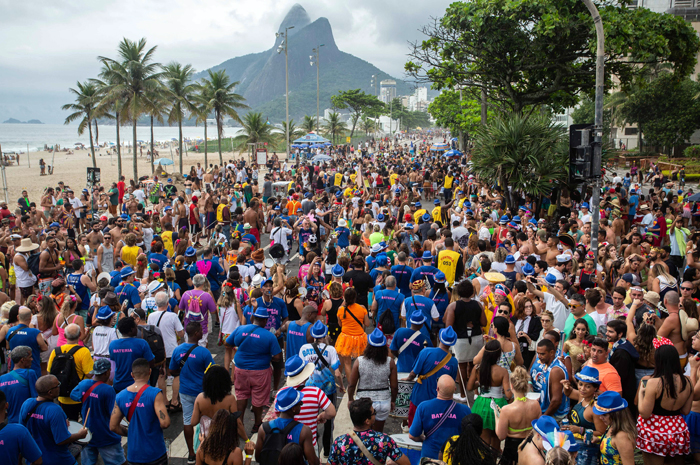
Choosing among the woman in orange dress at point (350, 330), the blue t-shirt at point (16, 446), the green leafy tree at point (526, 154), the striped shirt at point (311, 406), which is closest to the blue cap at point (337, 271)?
the woman in orange dress at point (350, 330)

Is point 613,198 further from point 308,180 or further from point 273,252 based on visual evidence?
point 308,180

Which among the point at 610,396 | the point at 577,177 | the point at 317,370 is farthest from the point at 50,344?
the point at 577,177

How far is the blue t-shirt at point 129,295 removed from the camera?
705 cm

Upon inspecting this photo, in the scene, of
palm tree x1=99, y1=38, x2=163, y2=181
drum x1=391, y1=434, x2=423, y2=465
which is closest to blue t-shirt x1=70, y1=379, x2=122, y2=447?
drum x1=391, y1=434, x2=423, y2=465

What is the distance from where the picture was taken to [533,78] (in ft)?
58.3

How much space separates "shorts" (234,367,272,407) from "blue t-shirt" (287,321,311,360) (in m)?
0.38

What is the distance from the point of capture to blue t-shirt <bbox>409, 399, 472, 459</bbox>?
13.2ft

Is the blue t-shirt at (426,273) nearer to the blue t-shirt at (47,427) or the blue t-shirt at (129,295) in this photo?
the blue t-shirt at (129,295)

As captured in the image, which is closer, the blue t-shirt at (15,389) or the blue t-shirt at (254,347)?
the blue t-shirt at (15,389)

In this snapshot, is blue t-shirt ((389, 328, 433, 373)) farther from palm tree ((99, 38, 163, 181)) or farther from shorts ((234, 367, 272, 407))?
palm tree ((99, 38, 163, 181))

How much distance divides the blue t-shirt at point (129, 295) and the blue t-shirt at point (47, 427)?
264cm

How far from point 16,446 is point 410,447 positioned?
10.7 feet

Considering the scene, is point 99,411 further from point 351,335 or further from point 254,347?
point 351,335

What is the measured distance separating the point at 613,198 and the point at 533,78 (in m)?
5.91
